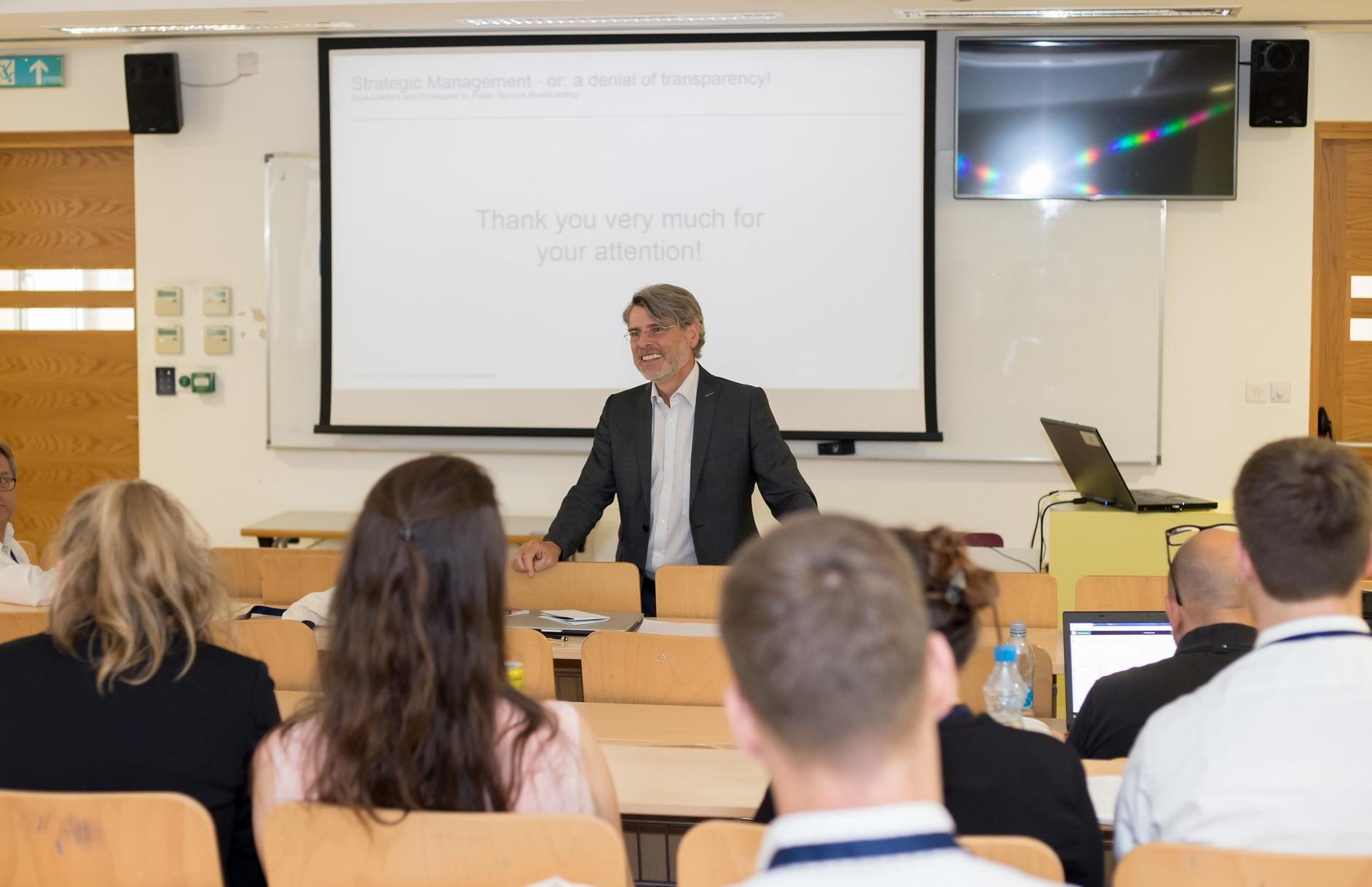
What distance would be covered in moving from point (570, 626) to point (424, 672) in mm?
1755

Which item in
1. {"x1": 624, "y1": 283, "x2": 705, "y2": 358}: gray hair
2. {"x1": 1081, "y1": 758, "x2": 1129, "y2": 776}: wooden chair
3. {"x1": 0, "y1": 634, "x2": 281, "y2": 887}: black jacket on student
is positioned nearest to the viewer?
{"x1": 0, "y1": 634, "x2": 281, "y2": 887}: black jacket on student

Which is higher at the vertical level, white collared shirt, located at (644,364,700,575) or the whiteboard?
the whiteboard

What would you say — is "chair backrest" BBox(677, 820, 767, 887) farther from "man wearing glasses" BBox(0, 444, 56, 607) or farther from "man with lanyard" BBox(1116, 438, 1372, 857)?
"man wearing glasses" BBox(0, 444, 56, 607)

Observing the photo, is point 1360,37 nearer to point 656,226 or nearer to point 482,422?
point 656,226

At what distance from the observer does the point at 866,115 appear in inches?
223

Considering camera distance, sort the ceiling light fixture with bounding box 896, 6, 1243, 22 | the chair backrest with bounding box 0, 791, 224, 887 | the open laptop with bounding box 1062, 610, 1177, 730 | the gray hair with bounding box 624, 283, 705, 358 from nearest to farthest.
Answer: the chair backrest with bounding box 0, 791, 224, 887
the open laptop with bounding box 1062, 610, 1177, 730
the gray hair with bounding box 624, 283, 705, 358
the ceiling light fixture with bounding box 896, 6, 1243, 22

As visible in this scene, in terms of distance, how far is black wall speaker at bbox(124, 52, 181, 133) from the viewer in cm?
604

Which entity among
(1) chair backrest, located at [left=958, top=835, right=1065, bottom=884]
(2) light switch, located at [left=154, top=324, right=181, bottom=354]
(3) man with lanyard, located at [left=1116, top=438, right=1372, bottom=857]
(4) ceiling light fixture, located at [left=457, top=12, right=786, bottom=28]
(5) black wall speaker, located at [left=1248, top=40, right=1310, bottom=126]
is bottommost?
(1) chair backrest, located at [left=958, top=835, right=1065, bottom=884]

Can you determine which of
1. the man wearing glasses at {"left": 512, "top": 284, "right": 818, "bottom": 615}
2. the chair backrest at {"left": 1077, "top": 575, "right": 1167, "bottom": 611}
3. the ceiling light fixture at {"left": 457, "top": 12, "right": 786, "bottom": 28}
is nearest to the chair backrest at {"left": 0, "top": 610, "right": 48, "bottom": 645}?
the man wearing glasses at {"left": 512, "top": 284, "right": 818, "bottom": 615}

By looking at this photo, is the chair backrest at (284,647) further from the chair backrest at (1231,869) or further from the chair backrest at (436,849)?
the chair backrest at (1231,869)

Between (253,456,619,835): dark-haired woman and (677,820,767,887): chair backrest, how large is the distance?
265 millimetres

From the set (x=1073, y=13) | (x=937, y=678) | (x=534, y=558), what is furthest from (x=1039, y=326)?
(x=937, y=678)

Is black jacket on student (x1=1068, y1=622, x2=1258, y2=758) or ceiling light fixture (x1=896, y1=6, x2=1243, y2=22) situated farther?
ceiling light fixture (x1=896, y1=6, x2=1243, y2=22)

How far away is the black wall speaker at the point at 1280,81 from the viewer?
545 cm
